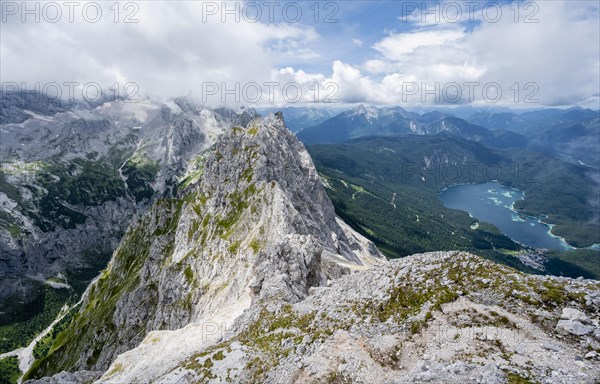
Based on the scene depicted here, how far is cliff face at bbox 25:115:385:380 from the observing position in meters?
63.2

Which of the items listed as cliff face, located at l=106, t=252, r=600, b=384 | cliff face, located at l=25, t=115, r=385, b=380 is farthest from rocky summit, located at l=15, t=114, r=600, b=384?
cliff face, located at l=25, t=115, r=385, b=380

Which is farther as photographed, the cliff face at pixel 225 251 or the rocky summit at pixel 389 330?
the cliff face at pixel 225 251

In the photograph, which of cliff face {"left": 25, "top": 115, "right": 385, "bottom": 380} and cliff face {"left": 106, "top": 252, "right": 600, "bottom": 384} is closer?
cliff face {"left": 106, "top": 252, "right": 600, "bottom": 384}

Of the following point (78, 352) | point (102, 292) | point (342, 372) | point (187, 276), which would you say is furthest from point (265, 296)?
point (102, 292)

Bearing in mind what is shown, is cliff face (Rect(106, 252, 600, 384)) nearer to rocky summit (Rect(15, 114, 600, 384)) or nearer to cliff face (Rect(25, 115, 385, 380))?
rocky summit (Rect(15, 114, 600, 384))

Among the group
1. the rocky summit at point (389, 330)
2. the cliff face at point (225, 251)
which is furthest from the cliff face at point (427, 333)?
the cliff face at point (225, 251)

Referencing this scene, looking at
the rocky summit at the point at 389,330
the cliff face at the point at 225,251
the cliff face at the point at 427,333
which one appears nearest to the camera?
the cliff face at the point at 427,333

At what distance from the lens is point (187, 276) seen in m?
101

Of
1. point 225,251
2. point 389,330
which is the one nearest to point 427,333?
point 389,330

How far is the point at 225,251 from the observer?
97.3m

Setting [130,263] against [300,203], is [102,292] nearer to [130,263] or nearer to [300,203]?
[130,263]

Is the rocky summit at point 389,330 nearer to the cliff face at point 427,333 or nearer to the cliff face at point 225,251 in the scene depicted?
the cliff face at point 427,333

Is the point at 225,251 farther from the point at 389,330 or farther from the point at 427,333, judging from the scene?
the point at 427,333

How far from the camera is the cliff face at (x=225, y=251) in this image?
208ft
